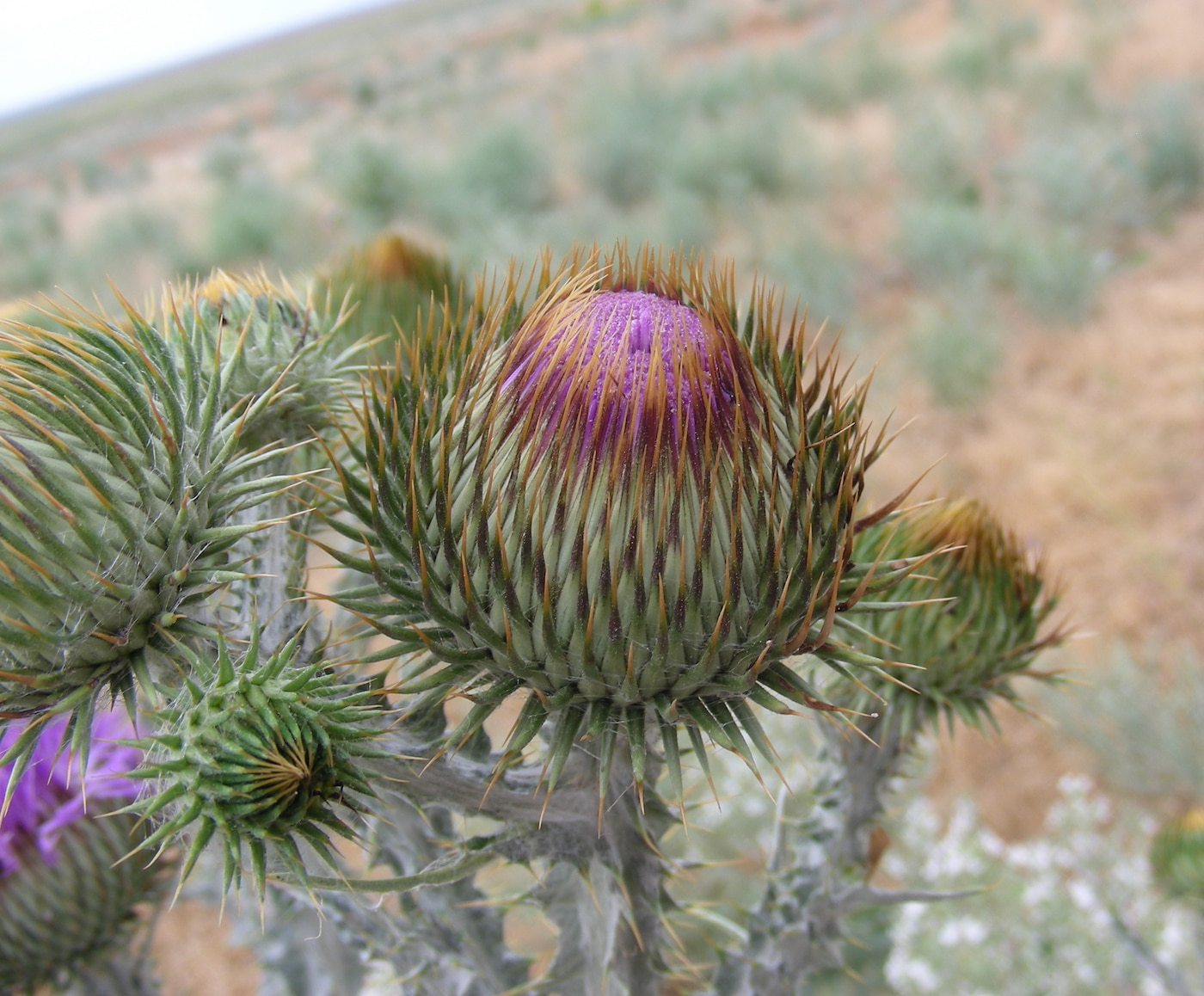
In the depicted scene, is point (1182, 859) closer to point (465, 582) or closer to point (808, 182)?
point (465, 582)

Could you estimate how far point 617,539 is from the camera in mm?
1822

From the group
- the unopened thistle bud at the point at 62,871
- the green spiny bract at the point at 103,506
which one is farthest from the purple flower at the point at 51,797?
the green spiny bract at the point at 103,506

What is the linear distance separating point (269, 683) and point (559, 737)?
0.56 meters

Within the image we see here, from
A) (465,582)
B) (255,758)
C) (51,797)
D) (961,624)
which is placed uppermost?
(465,582)

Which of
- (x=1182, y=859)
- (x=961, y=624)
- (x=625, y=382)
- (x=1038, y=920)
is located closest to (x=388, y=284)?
(x=625, y=382)

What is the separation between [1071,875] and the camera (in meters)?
6.37

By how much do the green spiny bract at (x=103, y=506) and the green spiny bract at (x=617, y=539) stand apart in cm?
32

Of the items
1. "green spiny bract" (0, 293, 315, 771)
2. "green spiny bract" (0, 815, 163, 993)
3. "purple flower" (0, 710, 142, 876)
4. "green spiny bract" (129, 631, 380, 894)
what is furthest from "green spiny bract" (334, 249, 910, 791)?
"green spiny bract" (0, 815, 163, 993)

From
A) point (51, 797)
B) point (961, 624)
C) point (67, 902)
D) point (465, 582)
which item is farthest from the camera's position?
point (51, 797)

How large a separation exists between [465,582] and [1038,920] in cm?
506

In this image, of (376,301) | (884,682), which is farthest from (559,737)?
(376,301)

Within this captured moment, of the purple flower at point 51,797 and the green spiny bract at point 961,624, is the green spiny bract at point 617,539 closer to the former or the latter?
the green spiny bract at point 961,624

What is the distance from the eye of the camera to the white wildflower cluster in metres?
4.94

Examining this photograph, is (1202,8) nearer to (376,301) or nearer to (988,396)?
(988,396)
